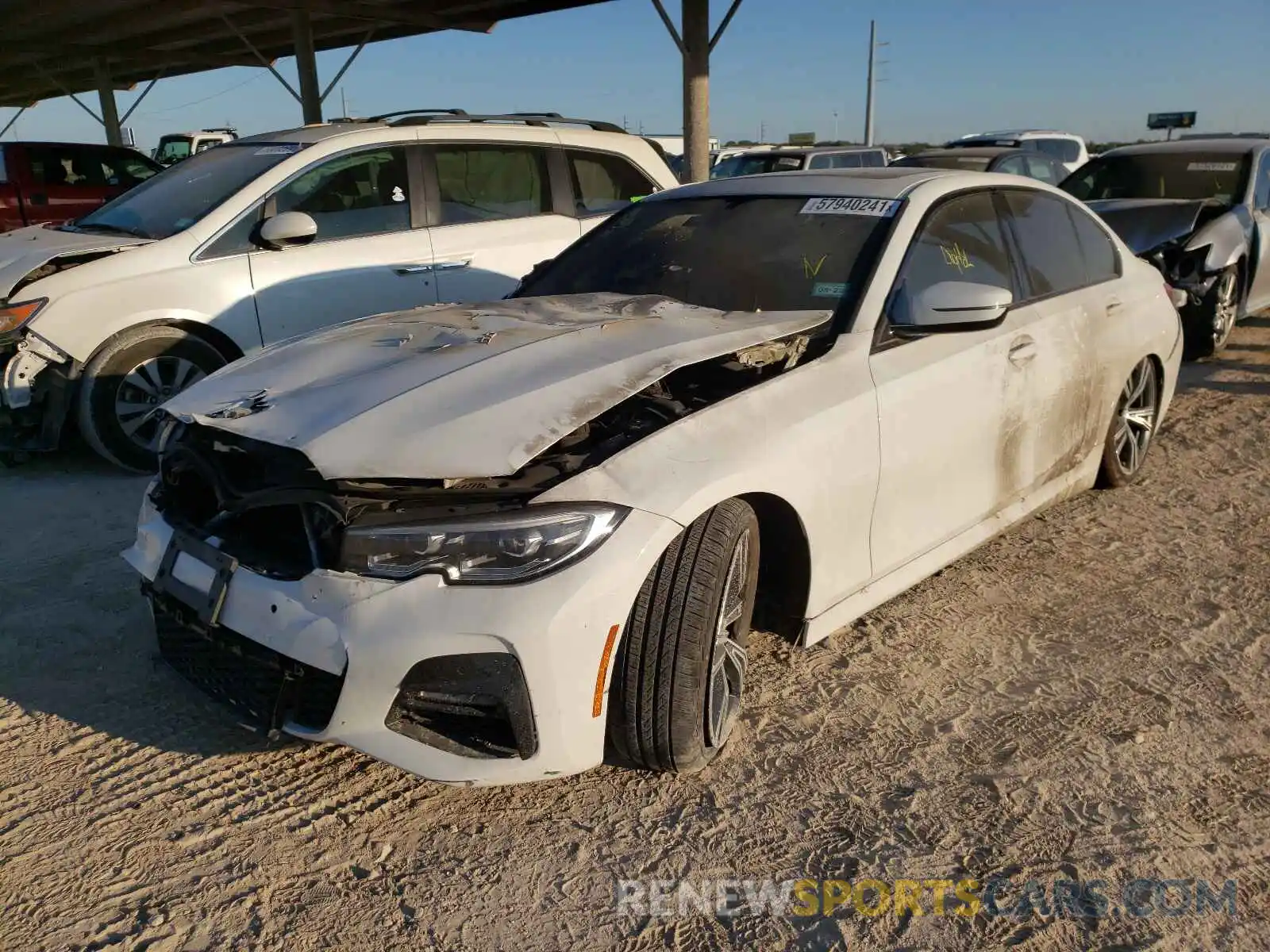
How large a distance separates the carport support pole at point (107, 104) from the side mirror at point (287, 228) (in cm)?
1829

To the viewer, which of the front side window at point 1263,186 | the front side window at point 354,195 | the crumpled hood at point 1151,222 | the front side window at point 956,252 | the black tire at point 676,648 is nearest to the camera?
the black tire at point 676,648

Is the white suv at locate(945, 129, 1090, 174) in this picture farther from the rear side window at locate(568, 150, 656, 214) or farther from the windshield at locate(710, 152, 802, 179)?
the rear side window at locate(568, 150, 656, 214)

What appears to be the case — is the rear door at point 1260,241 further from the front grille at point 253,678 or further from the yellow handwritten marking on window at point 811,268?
the front grille at point 253,678

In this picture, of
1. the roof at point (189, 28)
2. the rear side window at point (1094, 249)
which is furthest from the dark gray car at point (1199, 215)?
the roof at point (189, 28)

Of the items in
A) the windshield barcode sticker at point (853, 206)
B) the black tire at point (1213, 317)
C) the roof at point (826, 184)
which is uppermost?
the roof at point (826, 184)

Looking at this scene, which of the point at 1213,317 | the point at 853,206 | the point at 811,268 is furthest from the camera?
the point at 1213,317

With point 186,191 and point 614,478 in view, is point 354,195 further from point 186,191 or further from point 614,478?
point 614,478

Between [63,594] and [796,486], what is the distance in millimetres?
2863

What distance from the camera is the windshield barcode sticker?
3.54 metres

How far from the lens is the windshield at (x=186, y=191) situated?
5.57 m

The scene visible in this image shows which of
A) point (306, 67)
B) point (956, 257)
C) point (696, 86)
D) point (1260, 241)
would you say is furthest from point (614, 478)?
point (306, 67)

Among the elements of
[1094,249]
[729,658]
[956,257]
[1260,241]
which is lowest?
[729,658]

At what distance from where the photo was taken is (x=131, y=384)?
17.2ft

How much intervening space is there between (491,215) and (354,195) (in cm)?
92
